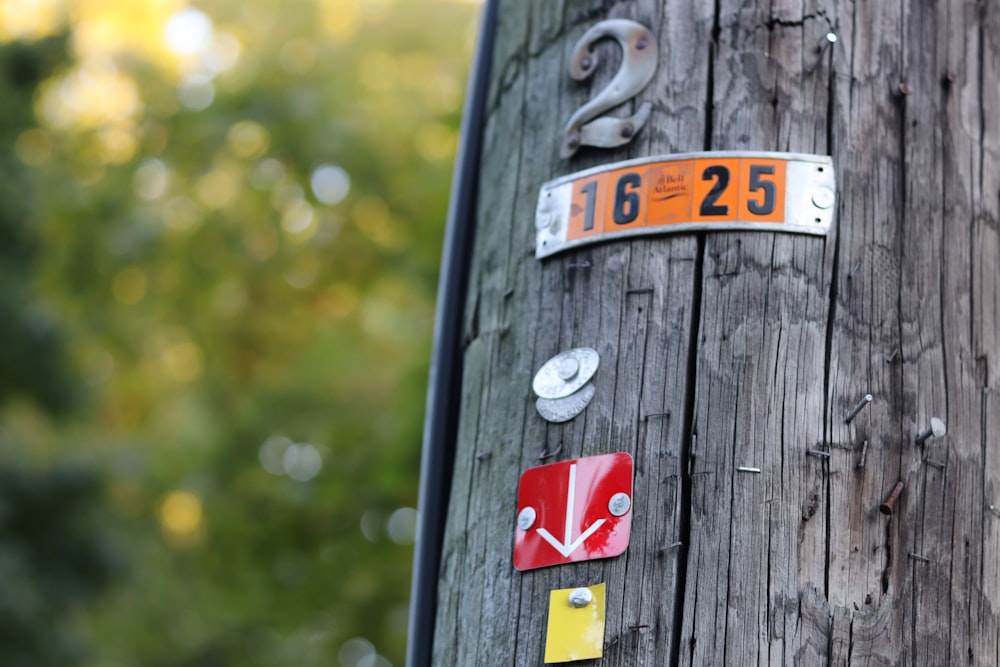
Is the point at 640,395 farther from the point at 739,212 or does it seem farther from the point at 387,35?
the point at 387,35

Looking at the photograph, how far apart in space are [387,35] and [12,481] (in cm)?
602

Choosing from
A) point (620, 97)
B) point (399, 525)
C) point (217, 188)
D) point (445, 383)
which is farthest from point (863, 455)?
point (217, 188)

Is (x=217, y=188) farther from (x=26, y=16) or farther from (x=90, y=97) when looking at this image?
(x=26, y=16)

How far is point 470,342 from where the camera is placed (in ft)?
7.35

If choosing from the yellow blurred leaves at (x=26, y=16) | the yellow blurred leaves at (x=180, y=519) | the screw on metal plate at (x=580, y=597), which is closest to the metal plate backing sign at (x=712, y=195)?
the screw on metal plate at (x=580, y=597)

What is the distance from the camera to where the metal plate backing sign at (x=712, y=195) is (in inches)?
74.8

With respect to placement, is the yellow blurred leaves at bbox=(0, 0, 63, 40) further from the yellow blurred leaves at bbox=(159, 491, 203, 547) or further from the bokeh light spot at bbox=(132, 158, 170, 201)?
the yellow blurred leaves at bbox=(159, 491, 203, 547)

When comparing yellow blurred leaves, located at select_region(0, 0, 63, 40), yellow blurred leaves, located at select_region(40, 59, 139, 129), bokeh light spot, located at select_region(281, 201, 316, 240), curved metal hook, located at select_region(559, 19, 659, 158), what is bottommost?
curved metal hook, located at select_region(559, 19, 659, 158)

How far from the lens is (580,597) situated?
1.77 meters

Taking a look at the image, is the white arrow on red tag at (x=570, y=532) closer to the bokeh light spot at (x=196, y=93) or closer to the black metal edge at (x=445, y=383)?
the black metal edge at (x=445, y=383)

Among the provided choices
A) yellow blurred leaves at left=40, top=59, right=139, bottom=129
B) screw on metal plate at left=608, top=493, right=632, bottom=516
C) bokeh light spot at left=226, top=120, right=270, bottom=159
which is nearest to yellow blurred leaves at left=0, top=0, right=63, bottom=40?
yellow blurred leaves at left=40, top=59, right=139, bottom=129

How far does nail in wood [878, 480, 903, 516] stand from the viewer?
176 cm

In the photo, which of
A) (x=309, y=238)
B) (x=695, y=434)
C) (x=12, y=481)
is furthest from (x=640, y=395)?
(x=12, y=481)

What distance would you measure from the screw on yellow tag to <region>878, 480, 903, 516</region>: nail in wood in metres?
0.44
